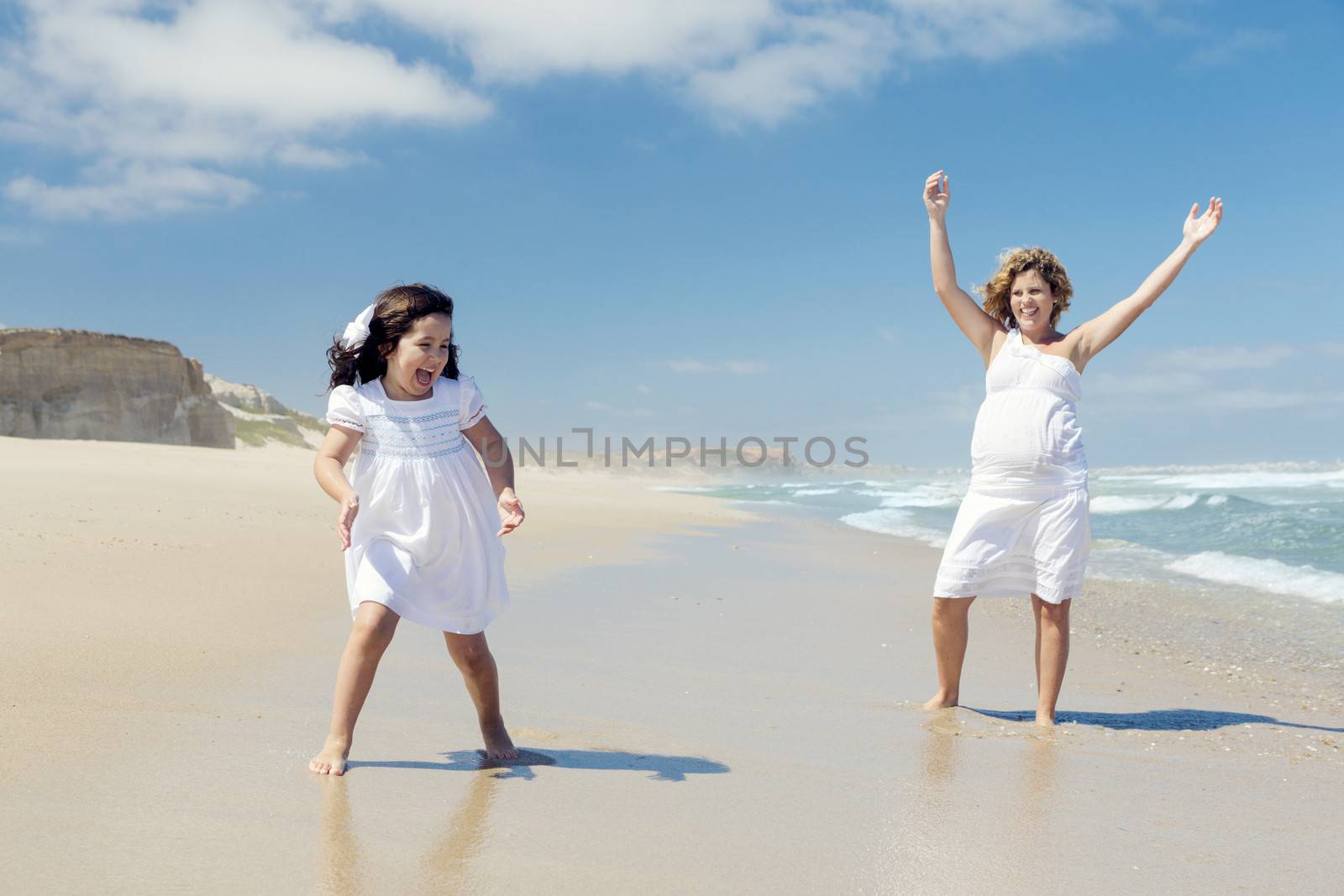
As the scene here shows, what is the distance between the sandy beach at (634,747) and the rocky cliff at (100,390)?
1045 inches

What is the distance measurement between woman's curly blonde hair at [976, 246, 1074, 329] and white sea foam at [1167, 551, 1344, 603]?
17.6 feet

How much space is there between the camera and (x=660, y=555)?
10148mm

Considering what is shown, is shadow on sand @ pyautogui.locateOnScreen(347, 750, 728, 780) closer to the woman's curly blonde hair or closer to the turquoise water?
the woman's curly blonde hair

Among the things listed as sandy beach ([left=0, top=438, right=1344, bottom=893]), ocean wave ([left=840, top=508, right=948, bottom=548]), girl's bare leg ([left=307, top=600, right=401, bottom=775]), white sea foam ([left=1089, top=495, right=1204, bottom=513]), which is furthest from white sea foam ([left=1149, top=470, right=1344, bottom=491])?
girl's bare leg ([left=307, top=600, right=401, bottom=775])

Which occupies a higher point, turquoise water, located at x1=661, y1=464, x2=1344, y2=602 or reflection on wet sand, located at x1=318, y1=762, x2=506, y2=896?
reflection on wet sand, located at x1=318, y1=762, x2=506, y2=896

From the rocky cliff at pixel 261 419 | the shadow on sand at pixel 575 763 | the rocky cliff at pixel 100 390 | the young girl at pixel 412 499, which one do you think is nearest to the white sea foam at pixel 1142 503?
the shadow on sand at pixel 575 763

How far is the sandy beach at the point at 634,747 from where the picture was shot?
2.36 meters

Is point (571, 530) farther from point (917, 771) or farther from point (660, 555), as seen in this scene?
point (917, 771)

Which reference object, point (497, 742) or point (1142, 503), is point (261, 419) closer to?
point (1142, 503)

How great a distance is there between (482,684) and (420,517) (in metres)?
0.56

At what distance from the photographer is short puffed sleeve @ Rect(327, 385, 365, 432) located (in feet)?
10.7

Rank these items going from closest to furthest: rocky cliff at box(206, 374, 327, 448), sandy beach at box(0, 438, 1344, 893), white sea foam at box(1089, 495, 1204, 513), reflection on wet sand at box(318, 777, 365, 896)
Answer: reflection on wet sand at box(318, 777, 365, 896), sandy beach at box(0, 438, 1344, 893), white sea foam at box(1089, 495, 1204, 513), rocky cliff at box(206, 374, 327, 448)

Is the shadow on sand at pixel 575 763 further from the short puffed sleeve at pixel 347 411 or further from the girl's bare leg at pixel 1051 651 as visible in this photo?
the girl's bare leg at pixel 1051 651

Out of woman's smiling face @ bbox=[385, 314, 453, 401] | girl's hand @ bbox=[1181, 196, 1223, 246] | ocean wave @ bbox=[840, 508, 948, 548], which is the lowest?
ocean wave @ bbox=[840, 508, 948, 548]
